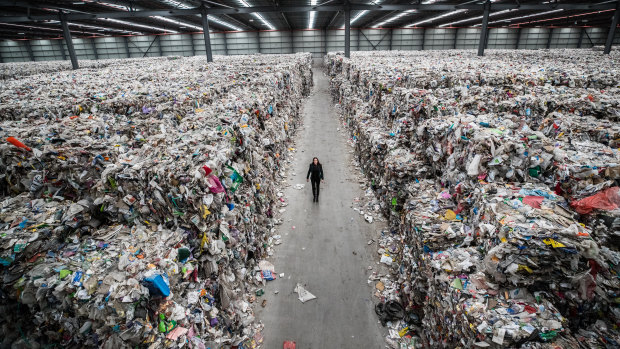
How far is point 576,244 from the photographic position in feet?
7.68

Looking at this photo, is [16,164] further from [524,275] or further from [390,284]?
[524,275]

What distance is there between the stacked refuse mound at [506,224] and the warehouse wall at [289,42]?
3502 cm

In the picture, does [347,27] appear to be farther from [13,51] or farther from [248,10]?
[13,51]

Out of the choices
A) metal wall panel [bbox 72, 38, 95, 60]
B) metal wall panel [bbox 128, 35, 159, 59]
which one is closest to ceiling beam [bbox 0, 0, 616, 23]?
metal wall panel [bbox 128, 35, 159, 59]

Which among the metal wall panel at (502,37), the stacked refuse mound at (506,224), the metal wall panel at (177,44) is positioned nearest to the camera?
the stacked refuse mound at (506,224)

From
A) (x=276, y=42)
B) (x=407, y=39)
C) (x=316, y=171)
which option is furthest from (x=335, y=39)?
(x=316, y=171)

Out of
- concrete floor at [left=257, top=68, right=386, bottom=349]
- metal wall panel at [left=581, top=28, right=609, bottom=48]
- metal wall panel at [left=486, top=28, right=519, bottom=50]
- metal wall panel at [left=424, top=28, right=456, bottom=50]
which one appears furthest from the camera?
metal wall panel at [left=424, top=28, right=456, bottom=50]

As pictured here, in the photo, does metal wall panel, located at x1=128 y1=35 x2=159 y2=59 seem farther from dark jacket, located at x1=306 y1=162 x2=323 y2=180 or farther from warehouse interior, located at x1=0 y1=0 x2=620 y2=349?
dark jacket, located at x1=306 y1=162 x2=323 y2=180

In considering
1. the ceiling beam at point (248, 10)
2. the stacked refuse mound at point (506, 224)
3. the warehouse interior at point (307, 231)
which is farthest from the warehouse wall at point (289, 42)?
the stacked refuse mound at point (506, 224)

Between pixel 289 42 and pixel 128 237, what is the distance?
38.8 m

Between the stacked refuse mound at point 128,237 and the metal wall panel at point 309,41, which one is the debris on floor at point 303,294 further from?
the metal wall panel at point 309,41

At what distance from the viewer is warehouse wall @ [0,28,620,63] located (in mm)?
36031

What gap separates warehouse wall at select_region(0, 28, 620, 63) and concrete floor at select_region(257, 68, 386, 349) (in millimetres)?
33844

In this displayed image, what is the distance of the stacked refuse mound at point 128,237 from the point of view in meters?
2.42
